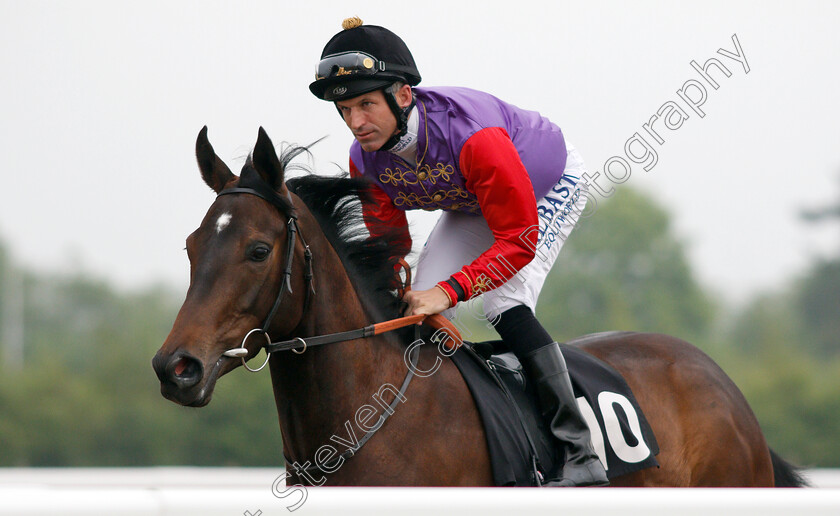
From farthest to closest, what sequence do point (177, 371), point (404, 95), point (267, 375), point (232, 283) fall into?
point (267, 375), point (404, 95), point (232, 283), point (177, 371)

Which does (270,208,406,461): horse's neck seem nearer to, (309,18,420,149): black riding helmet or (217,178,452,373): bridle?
(217,178,452,373): bridle

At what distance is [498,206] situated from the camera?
2875mm

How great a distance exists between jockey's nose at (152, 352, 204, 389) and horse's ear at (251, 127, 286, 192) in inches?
23.8

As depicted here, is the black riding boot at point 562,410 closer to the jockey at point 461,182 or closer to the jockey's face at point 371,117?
the jockey at point 461,182

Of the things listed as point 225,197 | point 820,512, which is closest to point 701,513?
point 820,512

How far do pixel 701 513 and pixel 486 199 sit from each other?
1.48 m

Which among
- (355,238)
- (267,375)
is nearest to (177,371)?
(355,238)

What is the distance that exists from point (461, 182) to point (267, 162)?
730 millimetres

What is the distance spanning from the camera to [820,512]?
5.27 feet

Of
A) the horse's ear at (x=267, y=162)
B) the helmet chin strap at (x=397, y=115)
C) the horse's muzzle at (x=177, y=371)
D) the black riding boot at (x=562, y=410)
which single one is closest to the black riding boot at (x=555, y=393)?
the black riding boot at (x=562, y=410)

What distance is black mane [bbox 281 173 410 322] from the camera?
9.44ft

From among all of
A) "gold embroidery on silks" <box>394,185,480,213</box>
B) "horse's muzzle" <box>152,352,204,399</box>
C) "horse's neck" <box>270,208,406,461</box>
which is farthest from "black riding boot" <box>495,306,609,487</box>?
"horse's muzzle" <box>152,352,204,399</box>

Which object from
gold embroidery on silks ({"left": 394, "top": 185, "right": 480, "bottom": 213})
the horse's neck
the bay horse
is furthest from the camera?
gold embroidery on silks ({"left": 394, "top": 185, "right": 480, "bottom": 213})

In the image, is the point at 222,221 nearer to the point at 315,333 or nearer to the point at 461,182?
the point at 315,333
